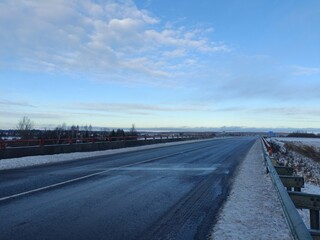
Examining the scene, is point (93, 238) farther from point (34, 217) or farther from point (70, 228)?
point (34, 217)

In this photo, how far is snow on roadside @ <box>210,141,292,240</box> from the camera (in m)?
6.25

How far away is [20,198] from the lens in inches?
366

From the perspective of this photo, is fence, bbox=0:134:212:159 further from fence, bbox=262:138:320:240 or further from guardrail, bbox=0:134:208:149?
fence, bbox=262:138:320:240

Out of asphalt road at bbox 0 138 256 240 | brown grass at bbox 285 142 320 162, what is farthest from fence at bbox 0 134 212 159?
brown grass at bbox 285 142 320 162

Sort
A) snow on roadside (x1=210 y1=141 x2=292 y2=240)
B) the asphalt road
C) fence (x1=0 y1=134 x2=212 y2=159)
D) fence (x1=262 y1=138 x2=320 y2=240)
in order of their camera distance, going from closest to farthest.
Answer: fence (x1=262 y1=138 x2=320 y2=240)
snow on roadside (x1=210 y1=141 x2=292 y2=240)
the asphalt road
fence (x1=0 y1=134 x2=212 y2=159)

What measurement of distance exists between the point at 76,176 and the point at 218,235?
→ 8718mm

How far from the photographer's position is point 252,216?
755cm

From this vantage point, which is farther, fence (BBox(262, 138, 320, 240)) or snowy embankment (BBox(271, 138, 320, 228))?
snowy embankment (BBox(271, 138, 320, 228))

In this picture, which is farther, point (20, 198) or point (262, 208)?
point (20, 198)

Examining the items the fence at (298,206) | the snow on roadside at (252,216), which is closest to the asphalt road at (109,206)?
the snow on roadside at (252,216)

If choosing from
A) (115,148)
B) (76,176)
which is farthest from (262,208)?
(115,148)

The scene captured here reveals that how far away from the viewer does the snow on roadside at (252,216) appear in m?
6.25

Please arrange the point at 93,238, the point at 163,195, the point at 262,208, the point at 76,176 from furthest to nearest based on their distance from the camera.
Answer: the point at 76,176 < the point at 163,195 < the point at 262,208 < the point at 93,238

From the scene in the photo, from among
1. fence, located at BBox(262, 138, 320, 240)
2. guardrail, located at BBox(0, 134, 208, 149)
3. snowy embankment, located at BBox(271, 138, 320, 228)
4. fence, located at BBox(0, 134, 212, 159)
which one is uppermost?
guardrail, located at BBox(0, 134, 208, 149)
